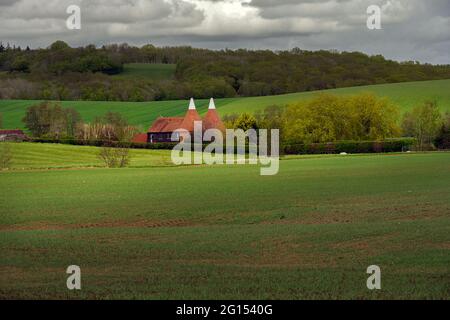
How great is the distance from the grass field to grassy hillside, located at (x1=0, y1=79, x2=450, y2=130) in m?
95.6

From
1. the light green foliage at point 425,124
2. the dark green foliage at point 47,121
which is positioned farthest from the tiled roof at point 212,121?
the light green foliage at point 425,124

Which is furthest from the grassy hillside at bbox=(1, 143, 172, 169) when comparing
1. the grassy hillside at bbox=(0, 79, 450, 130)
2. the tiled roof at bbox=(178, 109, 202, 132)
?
the grassy hillside at bbox=(0, 79, 450, 130)

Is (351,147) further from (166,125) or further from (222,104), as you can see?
(222,104)

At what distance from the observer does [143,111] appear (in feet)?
499

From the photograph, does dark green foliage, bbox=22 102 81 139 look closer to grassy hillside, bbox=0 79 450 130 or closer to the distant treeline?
grassy hillside, bbox=0 79 450 130

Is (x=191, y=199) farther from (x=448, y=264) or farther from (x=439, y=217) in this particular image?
(x=448, y=264)

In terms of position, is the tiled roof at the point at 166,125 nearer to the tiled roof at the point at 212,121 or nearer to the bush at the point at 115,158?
the tiled roof at the point at 212,121

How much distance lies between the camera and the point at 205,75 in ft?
575

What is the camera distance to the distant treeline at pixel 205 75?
170 meters

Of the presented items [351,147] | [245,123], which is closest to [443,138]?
[351,147]

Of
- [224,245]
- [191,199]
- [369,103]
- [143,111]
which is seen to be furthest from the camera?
[143,111]

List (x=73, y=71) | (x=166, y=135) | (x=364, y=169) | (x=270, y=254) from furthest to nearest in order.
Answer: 1. (x=73, y=71)
2. (x=166, y=135)
3. (x=364, y=169)
4. (x=270, y=254)

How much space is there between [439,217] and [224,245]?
30.5 feet
